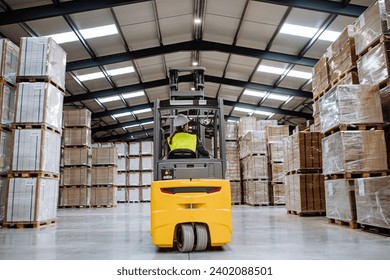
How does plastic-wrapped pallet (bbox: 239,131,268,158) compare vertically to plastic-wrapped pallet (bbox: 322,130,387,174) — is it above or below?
above

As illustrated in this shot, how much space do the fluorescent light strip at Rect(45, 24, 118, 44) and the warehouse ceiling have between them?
1.1 inches

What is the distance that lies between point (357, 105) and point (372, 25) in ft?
4.16

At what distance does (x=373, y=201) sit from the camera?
4574 mm

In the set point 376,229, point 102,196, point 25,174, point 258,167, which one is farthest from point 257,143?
point 25,174

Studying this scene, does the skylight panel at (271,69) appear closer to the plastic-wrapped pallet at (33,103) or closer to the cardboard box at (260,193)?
the cardboard box at (260,193)

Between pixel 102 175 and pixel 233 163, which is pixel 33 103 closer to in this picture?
pixel 102 175

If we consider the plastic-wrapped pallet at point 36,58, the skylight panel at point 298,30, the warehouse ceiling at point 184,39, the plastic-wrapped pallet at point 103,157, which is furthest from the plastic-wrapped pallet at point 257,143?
the plastic-wrapped pallet at point 36,58

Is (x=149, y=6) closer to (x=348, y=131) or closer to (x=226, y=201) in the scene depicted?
(x=348, y=131)

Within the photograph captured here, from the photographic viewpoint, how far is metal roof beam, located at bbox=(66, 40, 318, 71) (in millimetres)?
11008

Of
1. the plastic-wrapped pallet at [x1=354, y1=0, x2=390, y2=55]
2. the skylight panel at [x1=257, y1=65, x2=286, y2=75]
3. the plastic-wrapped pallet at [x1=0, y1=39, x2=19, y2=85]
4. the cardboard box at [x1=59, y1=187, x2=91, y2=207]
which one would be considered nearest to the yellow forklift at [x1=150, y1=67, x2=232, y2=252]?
the plastic-wrapped pallet at [x1=354, y1=0, x2=390, y2=55]

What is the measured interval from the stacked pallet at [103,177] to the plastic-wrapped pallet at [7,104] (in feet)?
25.8

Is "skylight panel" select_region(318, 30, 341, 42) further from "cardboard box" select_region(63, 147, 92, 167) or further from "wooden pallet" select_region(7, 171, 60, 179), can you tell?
"cardboard box" select_region(63, 147, 92, 167)

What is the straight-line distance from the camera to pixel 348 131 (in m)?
5.26
